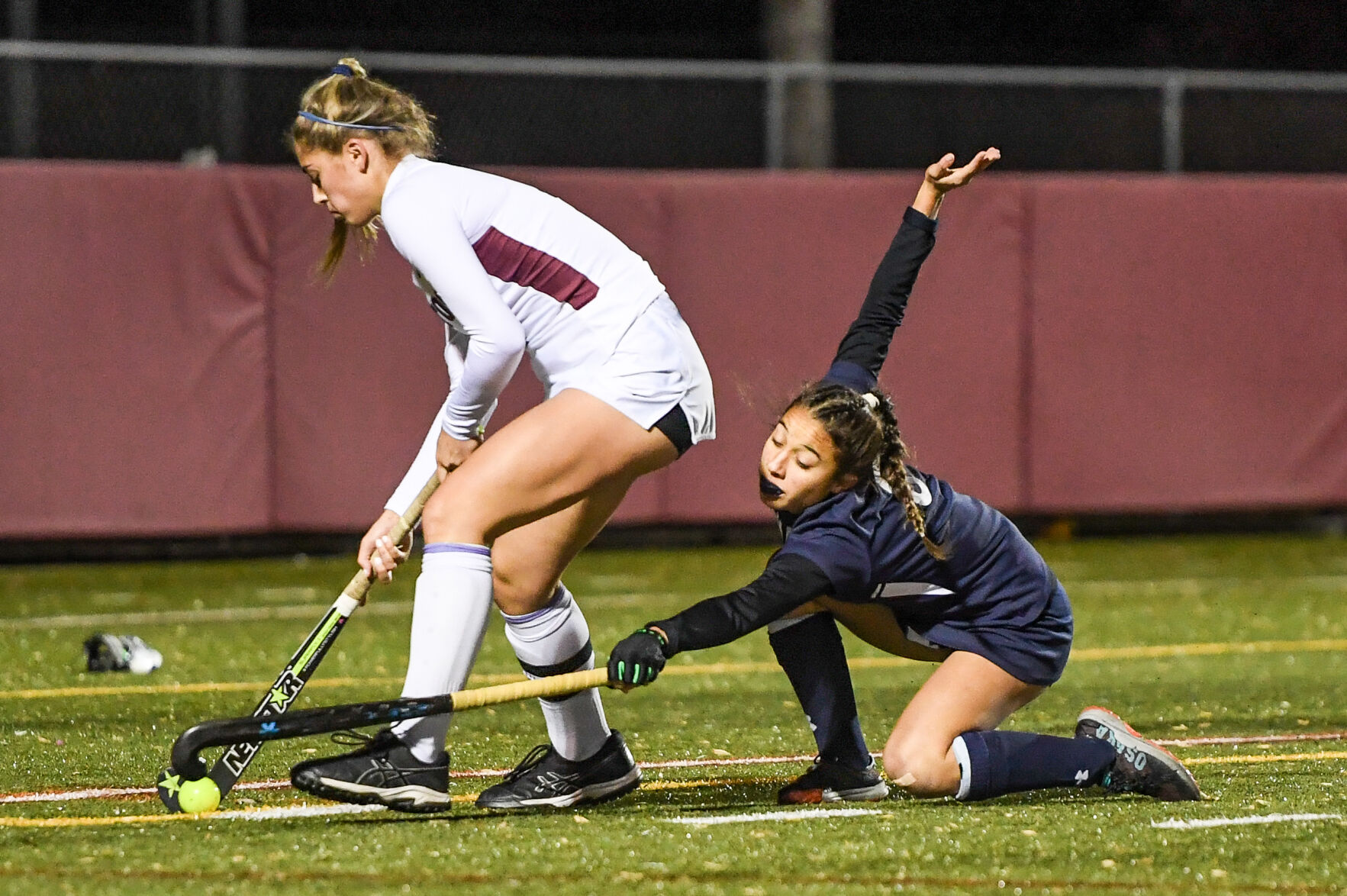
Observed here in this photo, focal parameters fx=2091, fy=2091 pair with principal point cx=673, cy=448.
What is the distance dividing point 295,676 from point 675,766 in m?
1.21

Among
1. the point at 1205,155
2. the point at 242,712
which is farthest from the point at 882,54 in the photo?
the point at 242,712

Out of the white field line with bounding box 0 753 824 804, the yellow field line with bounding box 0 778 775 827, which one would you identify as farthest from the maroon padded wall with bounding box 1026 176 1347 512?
the yellow field line with bounding box 0 778 775 827

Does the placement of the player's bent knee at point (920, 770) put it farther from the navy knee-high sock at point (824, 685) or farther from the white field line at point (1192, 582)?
the white field line at point (1192, 582)

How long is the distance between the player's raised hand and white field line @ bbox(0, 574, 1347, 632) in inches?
203

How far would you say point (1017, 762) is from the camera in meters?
4.97

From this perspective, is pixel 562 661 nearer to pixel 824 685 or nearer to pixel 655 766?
pixel 824 685

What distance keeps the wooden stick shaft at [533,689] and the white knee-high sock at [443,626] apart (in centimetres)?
7

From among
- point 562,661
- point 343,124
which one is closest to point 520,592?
point 562,661

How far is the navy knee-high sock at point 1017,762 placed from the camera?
496 cm

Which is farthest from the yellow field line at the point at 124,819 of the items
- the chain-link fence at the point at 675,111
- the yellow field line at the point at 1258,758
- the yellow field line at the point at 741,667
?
the chain-link fence at the point at 675,111

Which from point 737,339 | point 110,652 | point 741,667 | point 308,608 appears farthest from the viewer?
point 737,339

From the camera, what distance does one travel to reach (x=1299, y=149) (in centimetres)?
1368

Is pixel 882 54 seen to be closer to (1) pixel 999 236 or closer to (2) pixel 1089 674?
(1) pixel 999 236

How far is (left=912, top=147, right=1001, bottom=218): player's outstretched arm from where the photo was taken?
17.2ft
